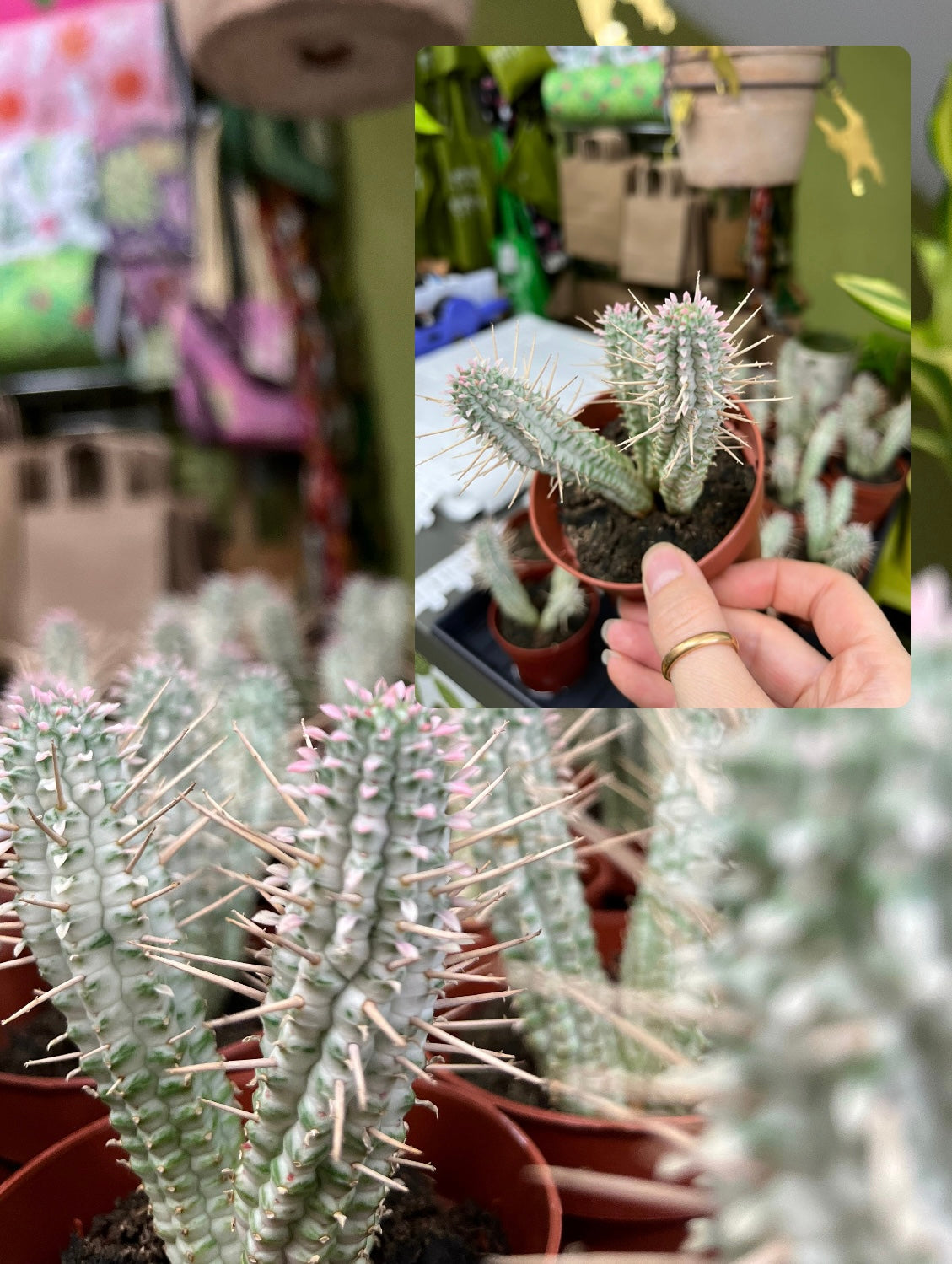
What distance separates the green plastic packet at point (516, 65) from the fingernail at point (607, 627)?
16.6 inches

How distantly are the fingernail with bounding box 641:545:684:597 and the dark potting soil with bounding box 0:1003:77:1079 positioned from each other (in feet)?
1.53

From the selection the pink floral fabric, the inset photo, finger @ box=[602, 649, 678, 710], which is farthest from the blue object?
the pink floral fabric

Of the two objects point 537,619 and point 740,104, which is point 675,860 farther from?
point 740,104

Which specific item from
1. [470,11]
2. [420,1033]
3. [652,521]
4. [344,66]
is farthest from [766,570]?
[344,66]

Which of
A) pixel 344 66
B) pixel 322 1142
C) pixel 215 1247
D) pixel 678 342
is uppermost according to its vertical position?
pixel 344 66

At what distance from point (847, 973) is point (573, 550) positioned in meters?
0.44

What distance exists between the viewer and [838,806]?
0.19 m

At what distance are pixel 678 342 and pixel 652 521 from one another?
135 millimetres

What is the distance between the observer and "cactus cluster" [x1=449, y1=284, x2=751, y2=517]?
50 cm

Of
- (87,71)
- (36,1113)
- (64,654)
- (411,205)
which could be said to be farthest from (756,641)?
(87,71)

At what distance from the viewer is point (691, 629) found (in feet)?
1.81

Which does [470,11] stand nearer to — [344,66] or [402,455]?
[344,66]

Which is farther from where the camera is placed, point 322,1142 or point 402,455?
point 402,455

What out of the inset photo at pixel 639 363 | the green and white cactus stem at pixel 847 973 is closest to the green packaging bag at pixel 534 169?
the inset photo at pixel 639 363
